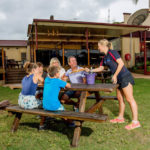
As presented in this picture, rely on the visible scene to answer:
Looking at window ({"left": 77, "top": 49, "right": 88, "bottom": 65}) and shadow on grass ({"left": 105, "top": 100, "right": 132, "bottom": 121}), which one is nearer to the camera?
shadow on grass ({"left": 105, "top": 100, "right": 132, "bottom": 121})

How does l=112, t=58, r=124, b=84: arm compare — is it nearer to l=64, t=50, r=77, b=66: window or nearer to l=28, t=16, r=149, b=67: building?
l=28, t=16, r=149, b=67: building

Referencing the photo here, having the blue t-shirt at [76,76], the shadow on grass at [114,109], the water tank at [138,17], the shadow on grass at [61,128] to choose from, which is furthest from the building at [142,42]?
the shadow on grass at [61,128]

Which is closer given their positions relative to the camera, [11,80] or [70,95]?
[70,95]

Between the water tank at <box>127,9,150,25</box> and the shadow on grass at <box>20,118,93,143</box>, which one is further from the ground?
the water tank at <box>127,9,150,25</box>

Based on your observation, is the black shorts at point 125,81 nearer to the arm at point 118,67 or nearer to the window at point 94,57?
the arm at point 118,67

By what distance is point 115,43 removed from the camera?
57.9ft

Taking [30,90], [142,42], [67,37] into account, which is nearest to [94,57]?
[67,37]

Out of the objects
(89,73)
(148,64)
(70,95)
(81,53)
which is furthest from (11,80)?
(148,64)

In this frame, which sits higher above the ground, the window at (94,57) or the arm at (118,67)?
the window at (94,57)

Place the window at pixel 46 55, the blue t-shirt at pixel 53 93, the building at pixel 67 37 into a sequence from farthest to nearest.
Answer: the window at pixel 46 55, the building at pixel 67 37, the blue t-shirt at pixel 53 93

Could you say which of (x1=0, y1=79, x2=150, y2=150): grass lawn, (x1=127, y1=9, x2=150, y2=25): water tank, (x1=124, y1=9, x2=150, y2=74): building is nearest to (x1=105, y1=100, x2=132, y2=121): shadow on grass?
(x1=0, y1=79, x2=150, y2=150): grass lawn

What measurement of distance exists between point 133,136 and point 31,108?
5.61ft

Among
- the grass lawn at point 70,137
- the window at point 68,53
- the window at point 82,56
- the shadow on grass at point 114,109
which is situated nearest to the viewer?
the grass lawn at point 70,137

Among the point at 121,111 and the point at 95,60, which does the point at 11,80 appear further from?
the point at 121,111
